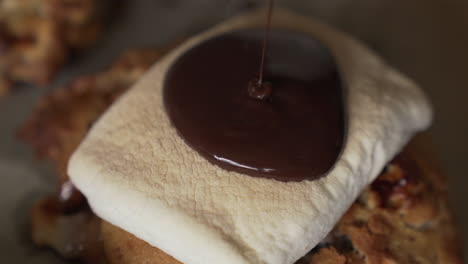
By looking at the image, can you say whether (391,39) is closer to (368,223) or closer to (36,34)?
(368,223)

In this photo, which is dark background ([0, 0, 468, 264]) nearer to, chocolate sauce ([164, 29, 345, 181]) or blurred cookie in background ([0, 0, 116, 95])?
blurred cookie in background ([0, 0, 116, 95])

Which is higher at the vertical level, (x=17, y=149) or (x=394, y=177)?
(x=394, y=177)

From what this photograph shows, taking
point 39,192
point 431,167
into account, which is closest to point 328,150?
point 431,167

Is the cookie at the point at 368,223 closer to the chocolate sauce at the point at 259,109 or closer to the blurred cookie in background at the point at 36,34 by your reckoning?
the chocolate sauce at the point at 259,109

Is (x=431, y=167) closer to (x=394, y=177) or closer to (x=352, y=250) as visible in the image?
(x=394, y=177)

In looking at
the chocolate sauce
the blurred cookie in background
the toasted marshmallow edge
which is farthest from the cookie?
the blurred cookie in background

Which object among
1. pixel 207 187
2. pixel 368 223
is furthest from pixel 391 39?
pixel 207 187

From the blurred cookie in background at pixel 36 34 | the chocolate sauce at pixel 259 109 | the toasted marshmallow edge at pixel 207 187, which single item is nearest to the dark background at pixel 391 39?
the blurred cookie in background at pixel 36 34
